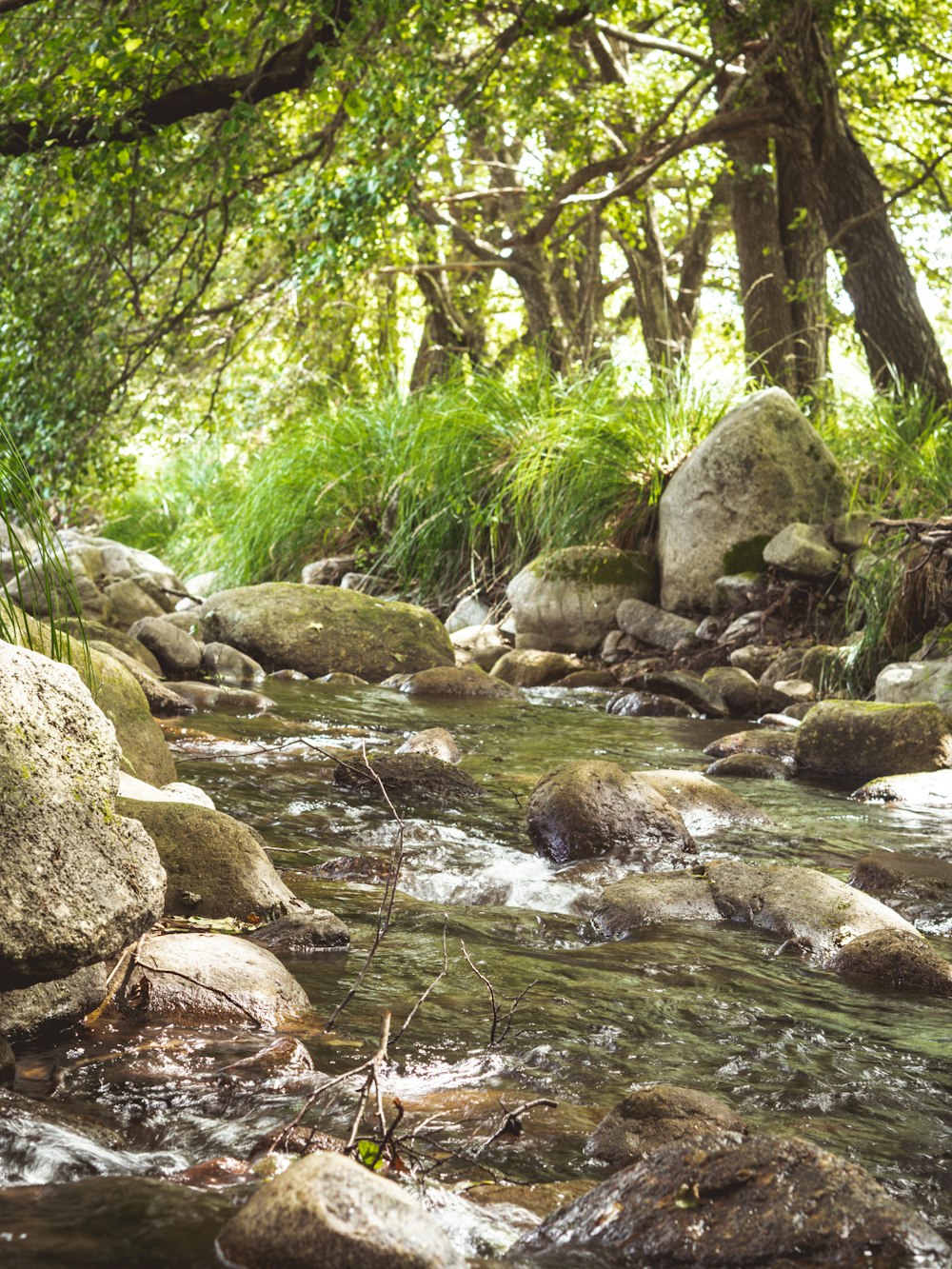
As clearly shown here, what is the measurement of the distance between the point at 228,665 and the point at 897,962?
19.5 ft

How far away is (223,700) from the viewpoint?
7156 mm

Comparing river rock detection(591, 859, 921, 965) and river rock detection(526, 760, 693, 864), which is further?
river rock detection(526, 760, 693, 864)

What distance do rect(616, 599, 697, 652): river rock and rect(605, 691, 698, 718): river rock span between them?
1422mm

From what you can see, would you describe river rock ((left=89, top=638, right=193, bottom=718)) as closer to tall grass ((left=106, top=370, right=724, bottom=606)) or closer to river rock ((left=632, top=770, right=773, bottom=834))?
river rock ((left=632, top=770, right=773, bottom=834))

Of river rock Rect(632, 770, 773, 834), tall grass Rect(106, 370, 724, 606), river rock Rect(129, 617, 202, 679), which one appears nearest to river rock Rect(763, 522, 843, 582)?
tall grass Rect(106, 370, 724, 606)

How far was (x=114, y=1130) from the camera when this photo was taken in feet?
6.49

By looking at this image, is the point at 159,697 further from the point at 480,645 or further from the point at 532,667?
the point at 480,645

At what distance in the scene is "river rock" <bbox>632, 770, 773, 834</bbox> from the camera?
188 inches

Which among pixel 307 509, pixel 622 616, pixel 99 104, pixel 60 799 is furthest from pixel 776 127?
pixel 60 799

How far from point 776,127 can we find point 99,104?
6221 millimetres

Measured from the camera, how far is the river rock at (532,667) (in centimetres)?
868

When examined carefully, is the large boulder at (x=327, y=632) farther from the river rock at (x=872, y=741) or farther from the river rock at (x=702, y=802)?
the river rock at (x=702, y=802)

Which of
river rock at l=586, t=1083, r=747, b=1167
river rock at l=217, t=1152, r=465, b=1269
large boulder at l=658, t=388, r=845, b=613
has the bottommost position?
river rock at l=586, t=1083, r=747, b=1167

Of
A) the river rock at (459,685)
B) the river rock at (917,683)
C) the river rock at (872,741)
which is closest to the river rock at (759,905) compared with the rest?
the river rock at (872,741)
